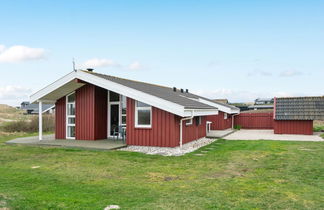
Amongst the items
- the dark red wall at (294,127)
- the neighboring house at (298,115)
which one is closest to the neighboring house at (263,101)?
the neighboring house at (298,115)

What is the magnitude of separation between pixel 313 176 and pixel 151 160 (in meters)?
4.62

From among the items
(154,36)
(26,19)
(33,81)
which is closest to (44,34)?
(26,19)

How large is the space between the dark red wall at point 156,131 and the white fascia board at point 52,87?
3.01 meters

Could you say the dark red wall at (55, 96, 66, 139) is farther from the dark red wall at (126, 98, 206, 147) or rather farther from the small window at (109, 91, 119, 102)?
the dark red wall at (126, 98, 206, 147)

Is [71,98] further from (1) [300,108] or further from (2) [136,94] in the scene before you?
(1) [300,108]

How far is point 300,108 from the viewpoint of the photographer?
62.5 feet

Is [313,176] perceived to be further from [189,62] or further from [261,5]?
[189,62]

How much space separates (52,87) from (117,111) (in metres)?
3.30

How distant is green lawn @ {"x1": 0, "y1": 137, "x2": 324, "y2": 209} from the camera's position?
4.42m

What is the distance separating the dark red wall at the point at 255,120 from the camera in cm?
2414

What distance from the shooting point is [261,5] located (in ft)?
55.1

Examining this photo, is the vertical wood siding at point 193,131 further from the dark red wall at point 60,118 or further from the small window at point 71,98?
the dark red wall at point 60,118

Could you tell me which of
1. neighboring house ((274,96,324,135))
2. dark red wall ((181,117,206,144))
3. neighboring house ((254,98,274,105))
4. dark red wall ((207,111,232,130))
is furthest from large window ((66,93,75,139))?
neighboring house ((254,98,274,105))

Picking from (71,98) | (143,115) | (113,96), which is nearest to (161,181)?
(143,115)
